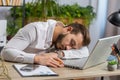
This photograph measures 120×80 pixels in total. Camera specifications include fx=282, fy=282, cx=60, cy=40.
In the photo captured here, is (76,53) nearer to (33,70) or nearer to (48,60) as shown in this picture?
(48,60)

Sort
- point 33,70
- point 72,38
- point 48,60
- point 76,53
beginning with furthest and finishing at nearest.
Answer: point 76,53
point 72,38
point 48,60
point 33,70

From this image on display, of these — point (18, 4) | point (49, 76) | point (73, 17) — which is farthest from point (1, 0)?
point (49, 76)

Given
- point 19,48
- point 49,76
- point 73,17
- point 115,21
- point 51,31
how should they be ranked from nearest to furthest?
point 49,76 → point 19,48 → point 51,31 → point 115,21 → point 73,17

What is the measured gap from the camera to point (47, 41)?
78.0 inches

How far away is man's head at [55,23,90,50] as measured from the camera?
1896 mm

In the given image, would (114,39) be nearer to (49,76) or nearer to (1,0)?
(49,76)

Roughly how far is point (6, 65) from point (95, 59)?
1.80 ft

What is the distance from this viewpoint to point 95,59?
1.76 metres

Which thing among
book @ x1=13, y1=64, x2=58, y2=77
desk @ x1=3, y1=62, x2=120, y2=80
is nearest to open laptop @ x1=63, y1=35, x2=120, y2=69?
desk @ x1=3, y1=62, x2=120, y2=80

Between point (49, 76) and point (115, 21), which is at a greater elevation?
point (115, 21)

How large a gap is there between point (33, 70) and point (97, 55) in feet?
1.40

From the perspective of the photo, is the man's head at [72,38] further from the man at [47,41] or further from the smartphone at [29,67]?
the smartphone at [29,67]

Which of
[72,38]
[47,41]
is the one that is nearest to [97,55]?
[72,38]

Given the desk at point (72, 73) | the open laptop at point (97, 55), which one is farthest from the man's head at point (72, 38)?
Result: the desk at point (72, 73)
